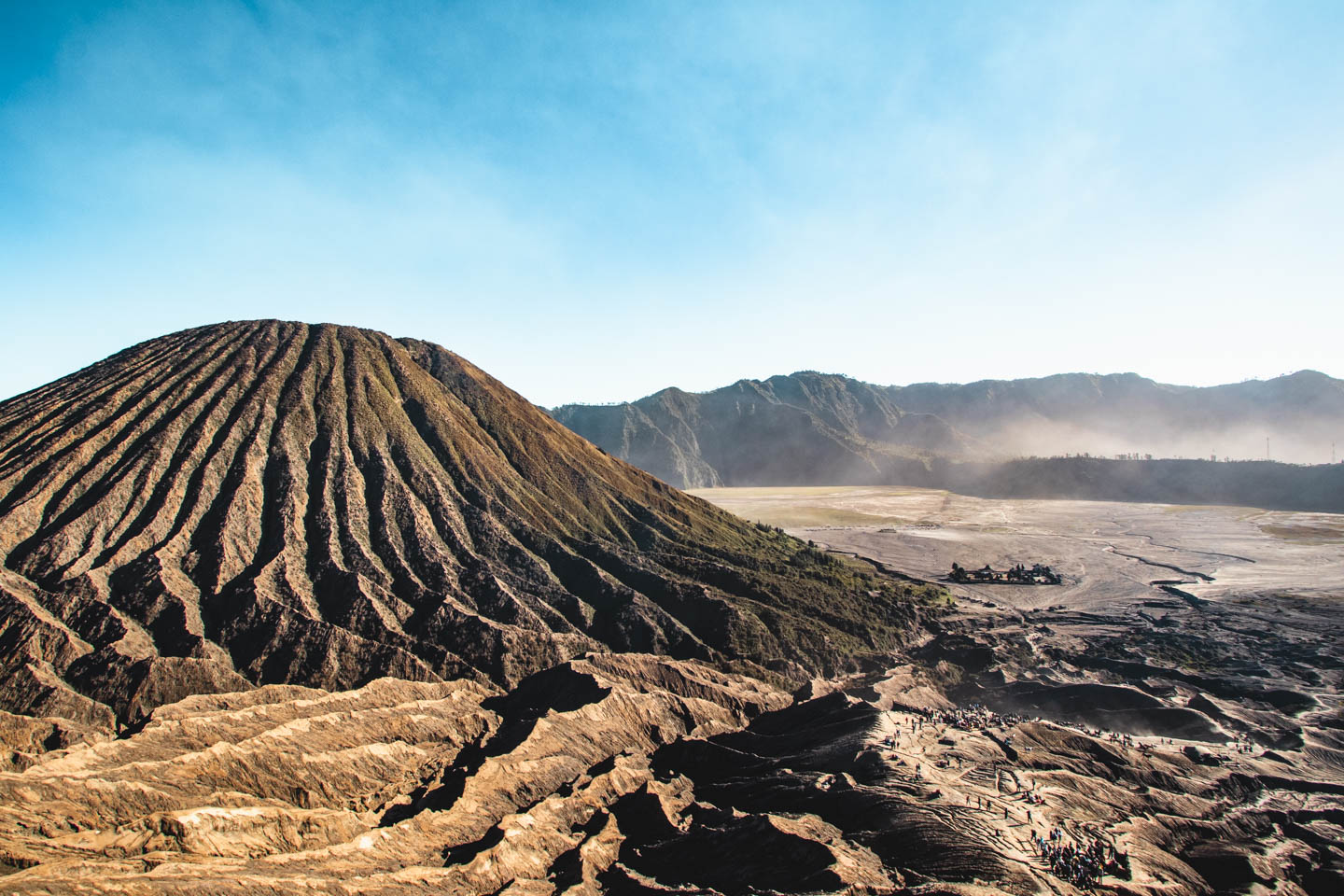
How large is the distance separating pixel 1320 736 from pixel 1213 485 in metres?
132

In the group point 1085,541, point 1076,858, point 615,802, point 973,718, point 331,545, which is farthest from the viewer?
point 1085,541

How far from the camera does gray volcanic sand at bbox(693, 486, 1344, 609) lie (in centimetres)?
7438

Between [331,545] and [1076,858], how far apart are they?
42179mm

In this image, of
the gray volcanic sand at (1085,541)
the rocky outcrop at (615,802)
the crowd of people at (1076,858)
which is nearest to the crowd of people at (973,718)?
the rocky outcrop at (615,802)

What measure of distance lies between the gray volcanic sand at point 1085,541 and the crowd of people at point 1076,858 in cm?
4742

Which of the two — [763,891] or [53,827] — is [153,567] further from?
[763,891]

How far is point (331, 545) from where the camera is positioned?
45.6m

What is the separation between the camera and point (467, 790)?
2783 cm

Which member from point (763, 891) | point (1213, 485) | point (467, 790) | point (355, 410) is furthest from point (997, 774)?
point (1213, 485)

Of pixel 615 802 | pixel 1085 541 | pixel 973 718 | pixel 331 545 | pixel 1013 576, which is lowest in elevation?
pixel 615 802

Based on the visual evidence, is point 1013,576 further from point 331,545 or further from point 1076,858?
point 331,545

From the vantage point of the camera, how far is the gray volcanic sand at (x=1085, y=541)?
74.4 metres

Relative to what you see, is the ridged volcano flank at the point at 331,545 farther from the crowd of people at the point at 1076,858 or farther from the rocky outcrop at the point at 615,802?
the crowd of people at the point at 1076,858

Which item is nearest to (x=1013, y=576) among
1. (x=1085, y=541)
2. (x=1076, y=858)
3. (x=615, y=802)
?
(x=1085, y=541)
